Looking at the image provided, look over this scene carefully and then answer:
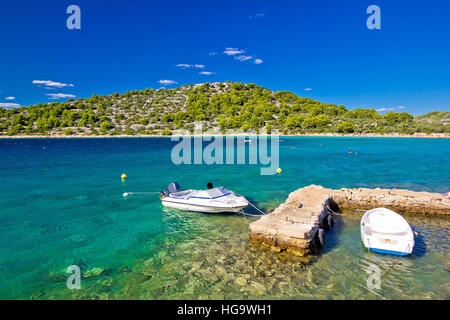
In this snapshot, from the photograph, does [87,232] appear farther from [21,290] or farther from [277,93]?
[277,93]

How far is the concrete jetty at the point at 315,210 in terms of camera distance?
9109 mm

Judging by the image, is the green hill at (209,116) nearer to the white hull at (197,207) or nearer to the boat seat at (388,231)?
the white hull at (197,207)

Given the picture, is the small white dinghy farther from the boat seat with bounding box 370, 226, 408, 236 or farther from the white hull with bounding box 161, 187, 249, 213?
the white hull with bounding box 161, 187, 249, 213

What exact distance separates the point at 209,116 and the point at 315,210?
413ft

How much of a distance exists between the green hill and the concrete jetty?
3938 inches

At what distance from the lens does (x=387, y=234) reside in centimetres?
904

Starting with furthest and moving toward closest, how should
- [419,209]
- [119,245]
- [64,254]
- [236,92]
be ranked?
[236,92] → [419,209] → [119,245] → [64,254]

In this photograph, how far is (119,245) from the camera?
10492 millimetres

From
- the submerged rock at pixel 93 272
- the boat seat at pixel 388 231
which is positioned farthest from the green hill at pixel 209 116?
the submerged rock at pixel 93 272

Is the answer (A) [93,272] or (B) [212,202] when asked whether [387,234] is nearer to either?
→ (B) [212,202]

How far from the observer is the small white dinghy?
28.6ft

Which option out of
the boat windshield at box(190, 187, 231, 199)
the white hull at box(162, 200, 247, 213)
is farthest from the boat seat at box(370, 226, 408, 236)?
the boat windshield at box(190, 187, 231, 199)

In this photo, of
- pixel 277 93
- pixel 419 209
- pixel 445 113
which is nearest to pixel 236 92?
pixel 277 93
